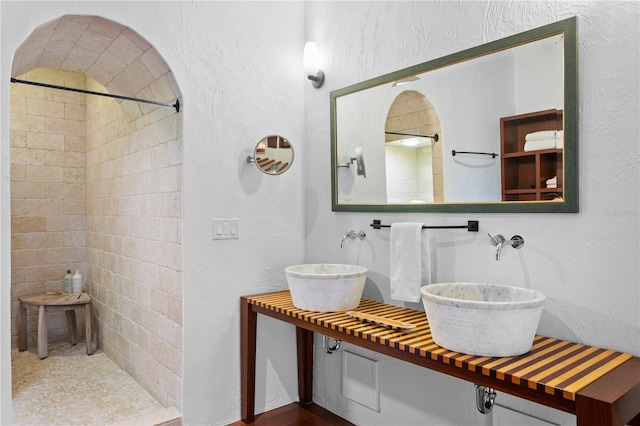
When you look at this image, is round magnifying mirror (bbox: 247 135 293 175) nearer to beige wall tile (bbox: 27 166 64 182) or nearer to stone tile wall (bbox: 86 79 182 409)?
stone tile wall (bbox: 86 79 182 409)

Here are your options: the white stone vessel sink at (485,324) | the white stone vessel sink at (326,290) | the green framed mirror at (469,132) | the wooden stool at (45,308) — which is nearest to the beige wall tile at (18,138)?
the wooden stool at (45,308)

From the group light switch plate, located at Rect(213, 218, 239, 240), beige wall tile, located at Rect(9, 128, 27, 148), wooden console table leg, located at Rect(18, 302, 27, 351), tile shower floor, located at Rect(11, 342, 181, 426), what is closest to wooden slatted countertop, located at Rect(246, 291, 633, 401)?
light switch plate, located at Rect(213, 218, 239, 240)

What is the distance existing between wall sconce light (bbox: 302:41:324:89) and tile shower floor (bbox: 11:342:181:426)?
1950 millimetres

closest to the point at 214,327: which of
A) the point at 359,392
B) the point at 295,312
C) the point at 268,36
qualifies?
the point at 295,312

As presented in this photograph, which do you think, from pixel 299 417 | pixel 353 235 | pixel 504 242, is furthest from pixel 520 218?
pixel 299 417

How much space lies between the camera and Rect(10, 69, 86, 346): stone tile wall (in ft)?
12.0

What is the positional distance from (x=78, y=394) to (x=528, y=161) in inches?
106

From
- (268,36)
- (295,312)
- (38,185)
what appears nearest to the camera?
(295,312)

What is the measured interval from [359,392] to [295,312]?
0.66 meters

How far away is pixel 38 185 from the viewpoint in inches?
147

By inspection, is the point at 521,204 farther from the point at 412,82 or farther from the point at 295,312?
the point at 295,312

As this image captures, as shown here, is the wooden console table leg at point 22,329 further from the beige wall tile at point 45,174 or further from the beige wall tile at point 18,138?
the beige wall tile at point 18,138

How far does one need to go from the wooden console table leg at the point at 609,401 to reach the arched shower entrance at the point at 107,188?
5.98ft

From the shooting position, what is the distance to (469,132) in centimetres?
201
